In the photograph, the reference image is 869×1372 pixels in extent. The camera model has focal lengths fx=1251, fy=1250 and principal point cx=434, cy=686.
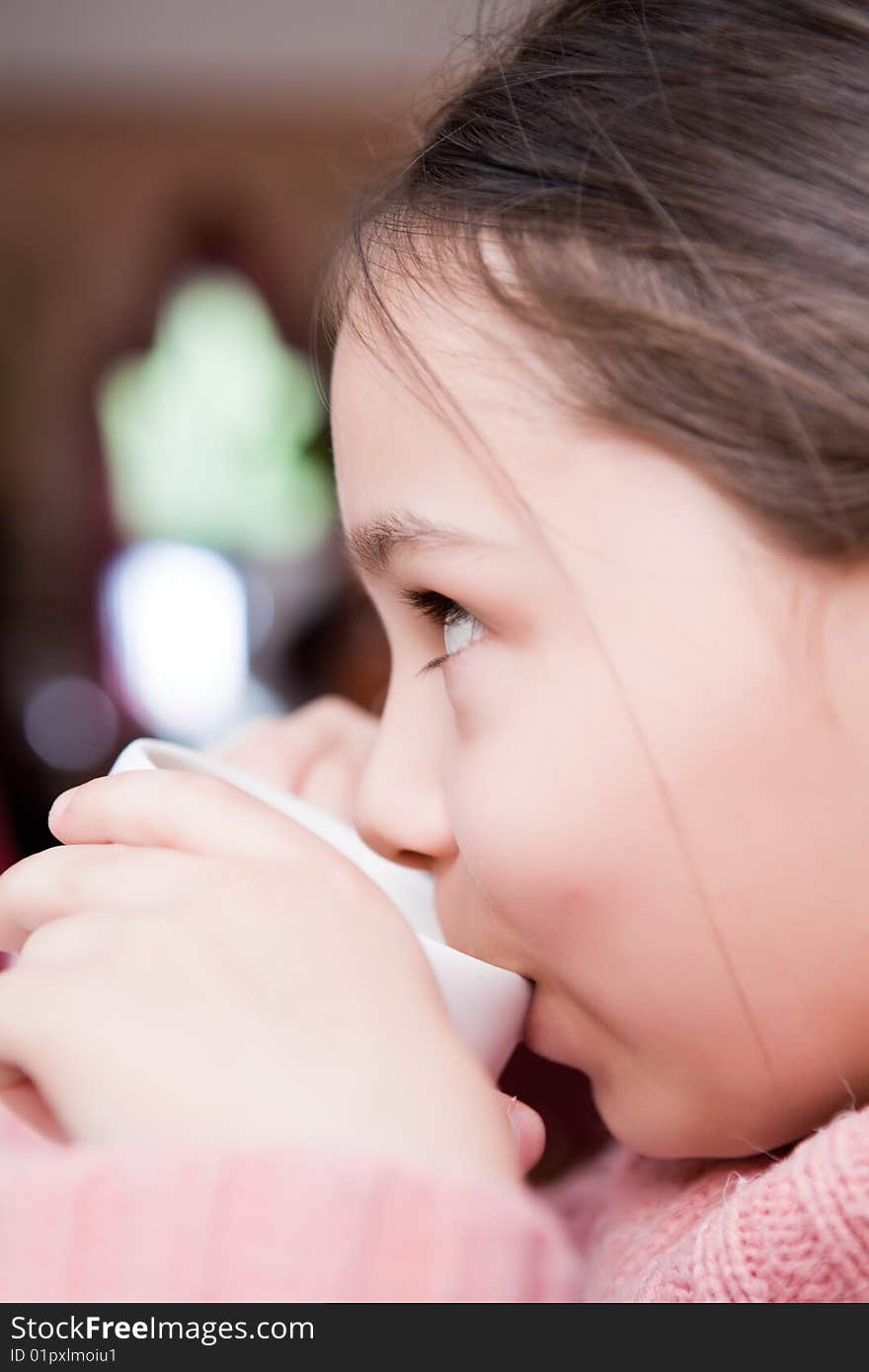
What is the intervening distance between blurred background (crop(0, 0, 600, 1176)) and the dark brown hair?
3.21 metres

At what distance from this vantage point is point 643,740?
535 millimetres

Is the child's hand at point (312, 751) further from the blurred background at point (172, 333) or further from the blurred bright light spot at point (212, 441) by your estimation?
the blurred bright light spot at point (212, 441)

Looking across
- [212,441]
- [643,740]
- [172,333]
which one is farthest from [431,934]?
[172,333]

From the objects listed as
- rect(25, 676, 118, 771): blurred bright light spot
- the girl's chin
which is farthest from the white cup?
rect(25, 676, 118, 771): blurred bright light spot

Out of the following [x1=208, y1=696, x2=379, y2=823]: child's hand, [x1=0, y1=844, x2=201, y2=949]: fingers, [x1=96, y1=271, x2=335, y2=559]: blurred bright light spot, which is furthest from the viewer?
[x1=96, y1=271, x2=335, y2=559]: blurred bright light spot

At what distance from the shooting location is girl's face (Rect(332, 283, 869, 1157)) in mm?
520

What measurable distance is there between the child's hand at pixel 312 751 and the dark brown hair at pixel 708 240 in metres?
0.40

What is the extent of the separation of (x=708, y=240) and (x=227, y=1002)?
37 centimetres

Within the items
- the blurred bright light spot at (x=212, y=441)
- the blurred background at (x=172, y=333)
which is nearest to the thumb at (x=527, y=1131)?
the blurred background at (x=172, y=333)

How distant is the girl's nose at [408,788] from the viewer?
0.63 meters

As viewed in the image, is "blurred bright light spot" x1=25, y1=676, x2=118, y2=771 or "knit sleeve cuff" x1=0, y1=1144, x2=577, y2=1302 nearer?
"knit sleeve cuff" x1=0, y1=1144, x2=577, y2=1302

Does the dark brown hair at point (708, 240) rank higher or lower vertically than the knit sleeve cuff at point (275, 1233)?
higher

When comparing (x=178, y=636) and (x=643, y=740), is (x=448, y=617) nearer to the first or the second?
(x=643, y=740)

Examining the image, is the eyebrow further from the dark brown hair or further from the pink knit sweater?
the pink knit sweater
